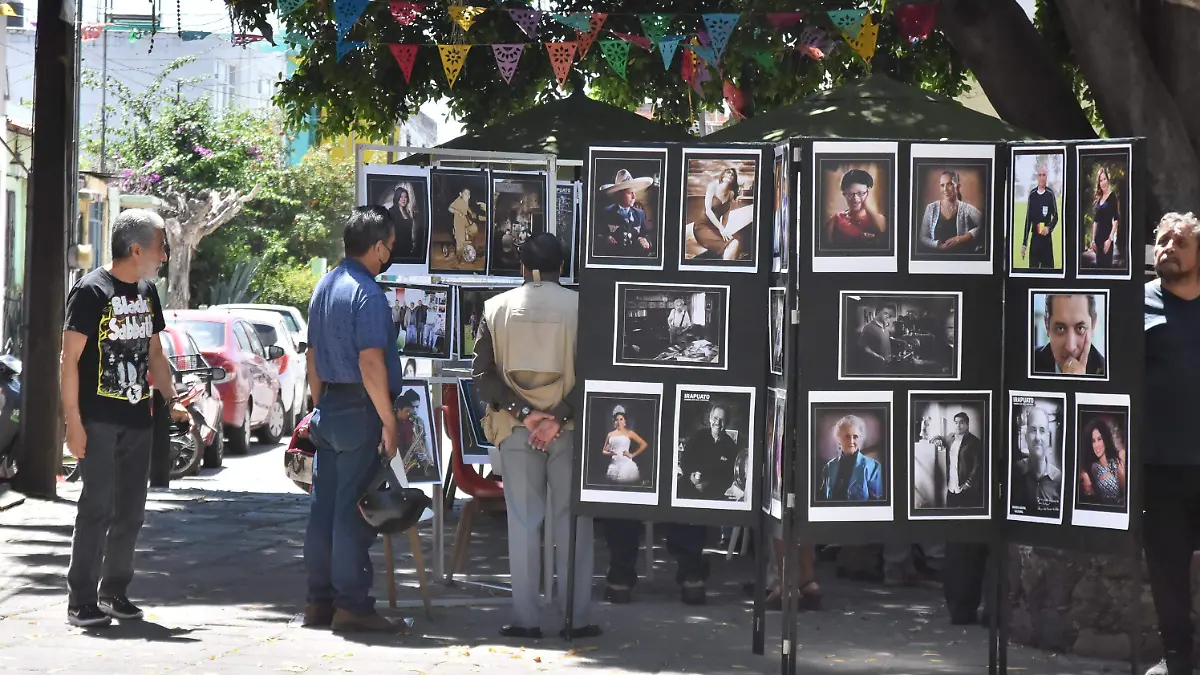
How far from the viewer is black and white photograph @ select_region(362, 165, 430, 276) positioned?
9.26 metres

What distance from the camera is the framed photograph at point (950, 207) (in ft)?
20.7

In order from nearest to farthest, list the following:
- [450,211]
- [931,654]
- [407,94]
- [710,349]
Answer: [710,349] < [931,654] < [450,211] < [407,94]

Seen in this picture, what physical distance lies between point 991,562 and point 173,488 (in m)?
9.46

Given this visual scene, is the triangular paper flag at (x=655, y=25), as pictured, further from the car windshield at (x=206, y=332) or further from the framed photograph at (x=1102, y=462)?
the framed photograph at (x=1102, y=462)

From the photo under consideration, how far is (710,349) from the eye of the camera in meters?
6.78

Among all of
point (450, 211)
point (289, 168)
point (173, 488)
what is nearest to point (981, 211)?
point (450, 211)

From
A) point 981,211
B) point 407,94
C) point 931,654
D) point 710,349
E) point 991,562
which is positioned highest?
point 407,94

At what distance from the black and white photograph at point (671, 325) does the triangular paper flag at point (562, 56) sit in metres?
7.13

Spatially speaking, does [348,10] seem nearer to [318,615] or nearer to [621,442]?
[318,615]

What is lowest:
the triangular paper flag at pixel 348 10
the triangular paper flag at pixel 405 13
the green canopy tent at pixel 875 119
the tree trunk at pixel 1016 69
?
the green canopy tent at pixel 875 119

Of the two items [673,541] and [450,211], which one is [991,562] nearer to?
[673,541]

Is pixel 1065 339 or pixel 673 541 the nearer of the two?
pixel 1065 339

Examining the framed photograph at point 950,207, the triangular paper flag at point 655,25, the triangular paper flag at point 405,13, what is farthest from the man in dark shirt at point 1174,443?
the triangular paper flag at point 405,13

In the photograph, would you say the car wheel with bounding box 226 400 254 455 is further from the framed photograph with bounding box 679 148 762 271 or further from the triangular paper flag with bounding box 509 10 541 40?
the framed photograph with bounding box 679 148 762 271
